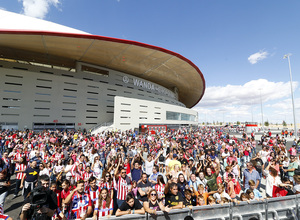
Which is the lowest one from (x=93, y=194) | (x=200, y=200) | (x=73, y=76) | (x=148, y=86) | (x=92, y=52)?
(x=200, y=200)

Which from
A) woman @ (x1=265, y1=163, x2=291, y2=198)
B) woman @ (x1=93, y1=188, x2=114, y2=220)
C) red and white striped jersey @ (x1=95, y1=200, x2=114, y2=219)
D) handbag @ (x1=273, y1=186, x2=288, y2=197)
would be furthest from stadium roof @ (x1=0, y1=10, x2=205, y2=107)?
handbag @ (x1=273, y1=186, x2=288, y2=197)

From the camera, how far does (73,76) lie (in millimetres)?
26141

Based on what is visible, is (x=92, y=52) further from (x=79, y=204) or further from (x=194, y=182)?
(x=194, y=182)

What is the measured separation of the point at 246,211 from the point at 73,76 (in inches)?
1159

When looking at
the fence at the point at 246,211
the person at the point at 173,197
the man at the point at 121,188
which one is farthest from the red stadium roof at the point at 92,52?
the fence at the point at 246,211

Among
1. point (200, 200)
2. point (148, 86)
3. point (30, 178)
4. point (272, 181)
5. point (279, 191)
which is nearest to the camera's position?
point (200, 200)

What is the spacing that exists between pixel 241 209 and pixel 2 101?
29533 millimetres

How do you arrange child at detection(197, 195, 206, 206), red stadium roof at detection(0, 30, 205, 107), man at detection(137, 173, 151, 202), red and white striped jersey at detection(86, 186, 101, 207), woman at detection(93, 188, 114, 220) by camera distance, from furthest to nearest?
red stadium roof at detection(0, 30, 205, 107) → man at detection(137, 173, 151, 202) → child at detection(197, 195, 206, 206) → red and white striped jersey at detection(86, 186, 101, 207) → woman at detection(93, 188, 114, 220)

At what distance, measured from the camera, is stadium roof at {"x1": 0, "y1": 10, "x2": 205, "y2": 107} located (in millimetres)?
18000

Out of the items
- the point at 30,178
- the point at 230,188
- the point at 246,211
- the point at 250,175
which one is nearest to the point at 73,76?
the point at 30,178

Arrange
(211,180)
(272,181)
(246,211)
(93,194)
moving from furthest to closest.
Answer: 1. (211,180)
2. (272,181)
3. (93,194)
4. (246,211)

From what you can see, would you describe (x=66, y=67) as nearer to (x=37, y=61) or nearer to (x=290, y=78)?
(x=37, y=61)

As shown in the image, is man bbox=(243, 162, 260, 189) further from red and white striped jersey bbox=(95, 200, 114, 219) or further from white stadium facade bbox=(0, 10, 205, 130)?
white stadium facade bbox=(0, 10, 205, 130)

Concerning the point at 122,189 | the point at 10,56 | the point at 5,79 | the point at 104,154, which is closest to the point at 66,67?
→ the point at 10,56
